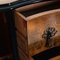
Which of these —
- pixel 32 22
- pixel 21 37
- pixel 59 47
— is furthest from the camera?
pixel 59 47

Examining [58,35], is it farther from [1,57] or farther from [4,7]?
[1,57]

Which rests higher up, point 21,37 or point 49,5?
point 49,5

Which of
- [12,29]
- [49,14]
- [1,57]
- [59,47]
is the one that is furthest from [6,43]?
[49,14]

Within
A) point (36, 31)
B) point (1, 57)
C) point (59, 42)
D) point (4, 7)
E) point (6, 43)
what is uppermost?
point (4, 7)

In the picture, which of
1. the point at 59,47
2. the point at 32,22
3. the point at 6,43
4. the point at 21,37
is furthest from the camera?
the point at 6,43

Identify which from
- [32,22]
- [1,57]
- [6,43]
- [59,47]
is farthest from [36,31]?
[1,57]

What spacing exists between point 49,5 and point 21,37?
30 centimetres

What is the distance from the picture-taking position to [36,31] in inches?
36.3

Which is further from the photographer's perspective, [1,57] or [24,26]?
[1,57]

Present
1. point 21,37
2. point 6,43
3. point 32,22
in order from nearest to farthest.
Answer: point 32,22 → point 21,37 → point 6,43

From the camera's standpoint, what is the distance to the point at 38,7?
1.03 meters

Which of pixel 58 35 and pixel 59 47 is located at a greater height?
pixel 58 35

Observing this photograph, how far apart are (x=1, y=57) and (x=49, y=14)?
2.29 feet

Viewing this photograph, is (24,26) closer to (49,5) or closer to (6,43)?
(49,5)
